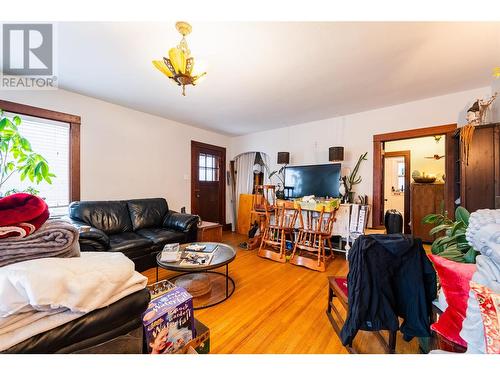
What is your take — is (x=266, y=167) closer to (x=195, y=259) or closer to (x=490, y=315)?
(x=195, y=259)

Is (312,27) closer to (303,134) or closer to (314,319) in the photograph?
(314,319)

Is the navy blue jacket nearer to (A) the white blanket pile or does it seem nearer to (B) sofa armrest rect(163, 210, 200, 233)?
(A) the white blanket pile

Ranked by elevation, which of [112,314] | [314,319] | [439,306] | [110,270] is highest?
[110,270]

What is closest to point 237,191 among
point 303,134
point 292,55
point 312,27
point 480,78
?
point 303,134

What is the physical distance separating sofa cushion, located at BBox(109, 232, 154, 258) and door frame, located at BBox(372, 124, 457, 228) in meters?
3.37

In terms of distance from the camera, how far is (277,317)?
5.65 feet

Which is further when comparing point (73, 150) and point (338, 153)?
point (338, 153)

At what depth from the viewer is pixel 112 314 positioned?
67 cm

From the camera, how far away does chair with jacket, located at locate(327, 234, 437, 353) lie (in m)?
1.20

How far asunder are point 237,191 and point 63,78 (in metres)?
3.55

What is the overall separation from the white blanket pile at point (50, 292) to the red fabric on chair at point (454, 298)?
1.35 metres

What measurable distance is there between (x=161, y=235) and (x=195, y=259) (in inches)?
42.0

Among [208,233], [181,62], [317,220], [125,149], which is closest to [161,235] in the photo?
[208,233]

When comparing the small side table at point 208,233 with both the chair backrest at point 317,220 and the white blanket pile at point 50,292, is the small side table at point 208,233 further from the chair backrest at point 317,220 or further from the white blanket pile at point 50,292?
the white blanket pile at point 50,292
